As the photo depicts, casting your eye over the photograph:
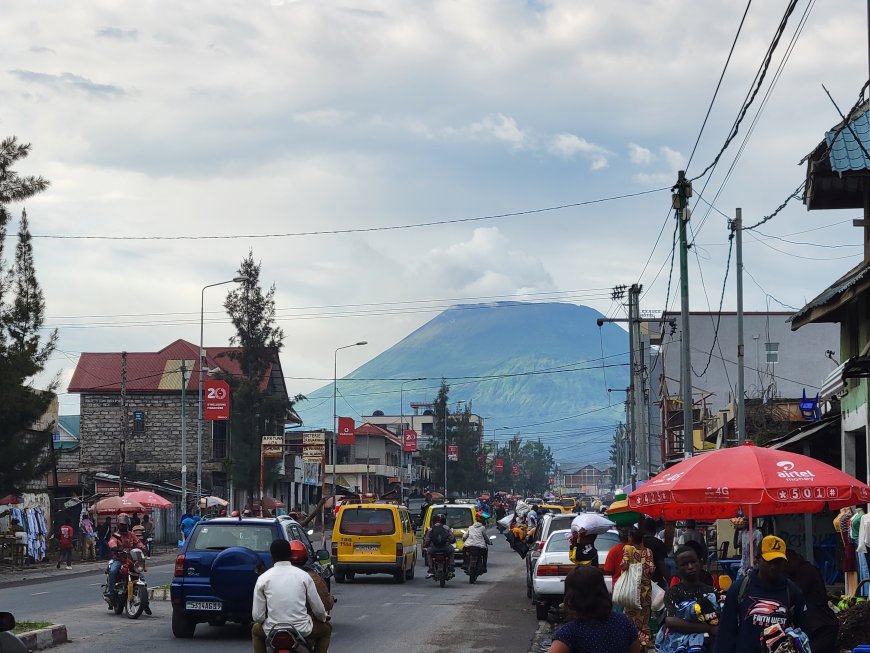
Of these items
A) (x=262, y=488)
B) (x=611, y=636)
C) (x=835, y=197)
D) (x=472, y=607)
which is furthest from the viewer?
(x=262, y=488)

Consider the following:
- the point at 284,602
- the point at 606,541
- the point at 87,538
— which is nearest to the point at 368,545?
the point at 606,541

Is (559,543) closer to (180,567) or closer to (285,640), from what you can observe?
(180,567)

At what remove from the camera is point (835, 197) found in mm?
21234

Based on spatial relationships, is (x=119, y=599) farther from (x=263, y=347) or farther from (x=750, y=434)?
(x=263, y=347)

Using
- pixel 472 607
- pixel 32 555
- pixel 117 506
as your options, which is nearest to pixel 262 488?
pixel 117 506

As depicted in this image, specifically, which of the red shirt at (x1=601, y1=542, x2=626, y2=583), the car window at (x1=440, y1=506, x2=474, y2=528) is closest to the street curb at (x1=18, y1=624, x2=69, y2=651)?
the red shirt at (x1=601, y1=542, x2=626, y2=583)

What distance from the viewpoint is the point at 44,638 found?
1659 centimetres

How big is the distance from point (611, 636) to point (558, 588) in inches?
597

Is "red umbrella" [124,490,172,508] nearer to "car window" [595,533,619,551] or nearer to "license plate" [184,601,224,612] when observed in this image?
"car window" [595,533,619,551]

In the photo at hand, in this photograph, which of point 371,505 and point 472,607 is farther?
point 371,505

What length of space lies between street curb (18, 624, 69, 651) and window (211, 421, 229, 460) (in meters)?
57.8

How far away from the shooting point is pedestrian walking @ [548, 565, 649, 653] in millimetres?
6355

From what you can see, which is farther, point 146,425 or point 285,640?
point 146,425

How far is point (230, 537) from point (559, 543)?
6438 mm
